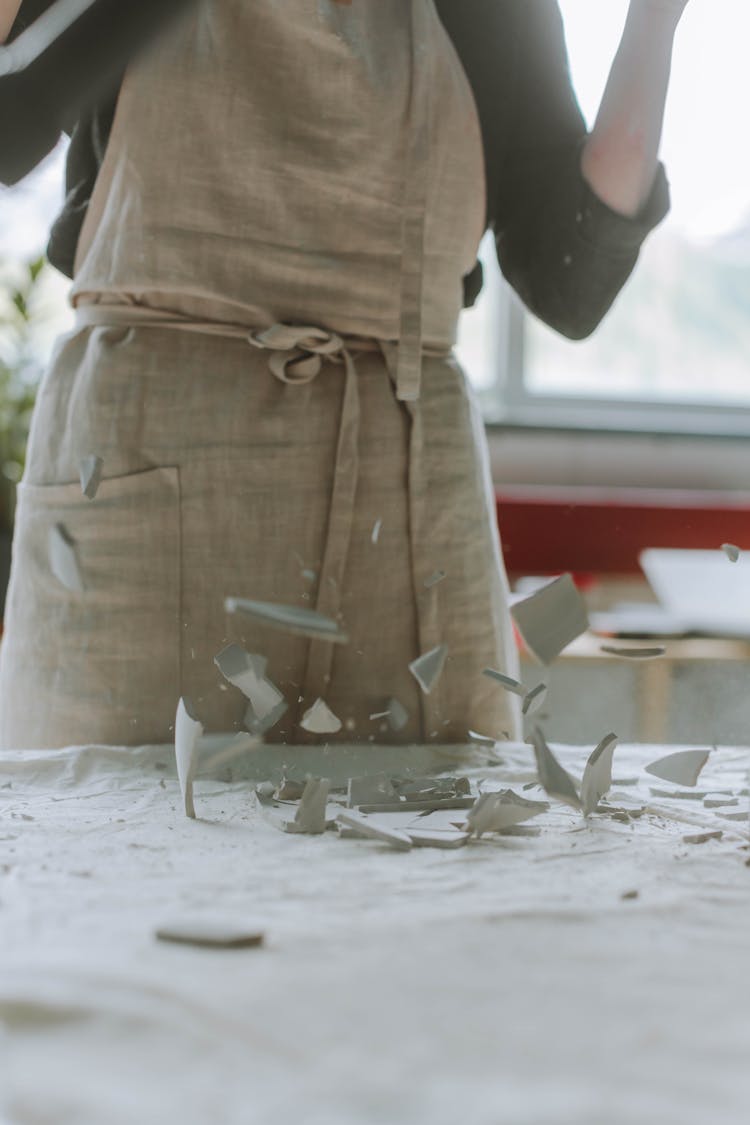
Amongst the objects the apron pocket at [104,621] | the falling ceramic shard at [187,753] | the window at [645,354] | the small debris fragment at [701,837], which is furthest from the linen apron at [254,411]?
the window at [645,354]

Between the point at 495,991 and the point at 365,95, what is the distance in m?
0.50

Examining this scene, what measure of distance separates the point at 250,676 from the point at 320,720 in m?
0.07

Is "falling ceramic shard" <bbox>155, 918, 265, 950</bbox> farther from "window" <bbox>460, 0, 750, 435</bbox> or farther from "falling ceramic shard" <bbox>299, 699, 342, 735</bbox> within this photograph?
"window" <bbox>460, 0, 750, 435</bbox>

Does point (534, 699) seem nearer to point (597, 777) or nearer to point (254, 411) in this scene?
point (597, 777)

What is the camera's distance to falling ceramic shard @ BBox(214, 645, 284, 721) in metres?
0.52

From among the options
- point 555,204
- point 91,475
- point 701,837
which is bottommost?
point 701,837

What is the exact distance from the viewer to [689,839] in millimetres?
409

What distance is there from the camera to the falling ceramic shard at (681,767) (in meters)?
0.51

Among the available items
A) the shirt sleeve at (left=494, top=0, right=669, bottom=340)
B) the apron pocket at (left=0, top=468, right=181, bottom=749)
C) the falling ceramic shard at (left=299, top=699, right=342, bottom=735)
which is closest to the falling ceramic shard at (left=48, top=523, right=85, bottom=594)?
the apron pocket at (left=0, top=468, right=181, bottom=749)

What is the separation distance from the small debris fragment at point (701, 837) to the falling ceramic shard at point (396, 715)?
0.21 meters

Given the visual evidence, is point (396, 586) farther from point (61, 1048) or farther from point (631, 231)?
point (61, 1048)

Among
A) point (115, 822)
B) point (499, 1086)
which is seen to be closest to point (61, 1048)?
point (499, 1086)

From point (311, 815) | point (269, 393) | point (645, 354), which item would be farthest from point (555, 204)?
point (645, 354)

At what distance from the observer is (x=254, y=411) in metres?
0.60
